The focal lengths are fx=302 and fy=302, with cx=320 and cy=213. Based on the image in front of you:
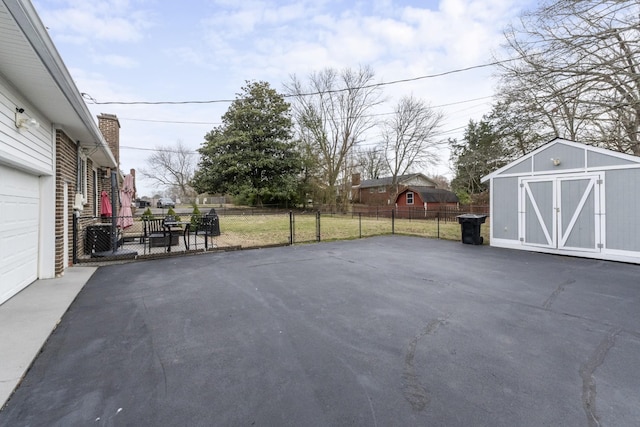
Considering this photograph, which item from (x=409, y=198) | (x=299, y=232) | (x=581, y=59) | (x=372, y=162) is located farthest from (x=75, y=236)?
(x=372, y=162)

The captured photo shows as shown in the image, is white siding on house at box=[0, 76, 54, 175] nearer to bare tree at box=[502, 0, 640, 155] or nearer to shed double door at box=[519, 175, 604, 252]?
shed double door at box=[519, 175, 604, 252]

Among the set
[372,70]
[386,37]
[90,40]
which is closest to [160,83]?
[90,40]

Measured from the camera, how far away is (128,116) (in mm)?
19109

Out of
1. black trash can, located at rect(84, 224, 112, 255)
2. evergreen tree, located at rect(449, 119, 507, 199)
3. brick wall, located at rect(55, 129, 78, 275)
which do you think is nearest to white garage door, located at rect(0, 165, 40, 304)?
brick wall, located at rect(55, 129, 78, 275)

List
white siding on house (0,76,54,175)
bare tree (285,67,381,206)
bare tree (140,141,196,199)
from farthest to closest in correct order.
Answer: bare tree (140,141,196,199) → bare tree (285,67,381,206) → white siding on house (0,76,54,175)

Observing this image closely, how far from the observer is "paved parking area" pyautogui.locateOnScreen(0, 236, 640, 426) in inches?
79.2

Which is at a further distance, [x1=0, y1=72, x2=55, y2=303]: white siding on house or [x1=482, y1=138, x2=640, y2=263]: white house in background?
[x1=482, y1=138, x2=640, y2=263]: white house in background

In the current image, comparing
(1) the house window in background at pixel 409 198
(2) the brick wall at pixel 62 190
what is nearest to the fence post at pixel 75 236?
(2) the brick wall at pixel 62 190

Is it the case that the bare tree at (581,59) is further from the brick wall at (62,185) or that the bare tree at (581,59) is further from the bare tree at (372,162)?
the bare tree at (372,162)

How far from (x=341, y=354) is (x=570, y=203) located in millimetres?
8554

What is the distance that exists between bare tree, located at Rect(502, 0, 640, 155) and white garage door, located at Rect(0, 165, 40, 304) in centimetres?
1301

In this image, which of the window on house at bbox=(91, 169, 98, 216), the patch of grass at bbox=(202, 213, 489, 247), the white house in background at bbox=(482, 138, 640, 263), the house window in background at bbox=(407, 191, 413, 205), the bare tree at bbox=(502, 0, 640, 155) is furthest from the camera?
the house window in background at bbox=(407, 191, 413, 205)

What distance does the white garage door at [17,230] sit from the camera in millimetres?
4141

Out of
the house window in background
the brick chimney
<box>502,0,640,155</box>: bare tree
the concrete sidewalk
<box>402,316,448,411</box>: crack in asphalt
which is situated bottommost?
<box>402,316,448,411</box>: crack in asphalt
